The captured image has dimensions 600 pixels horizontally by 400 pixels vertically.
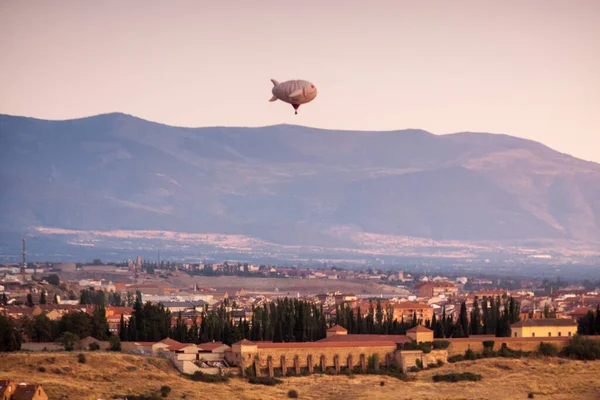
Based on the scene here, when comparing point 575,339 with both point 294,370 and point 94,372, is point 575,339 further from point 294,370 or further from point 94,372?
point 94,372

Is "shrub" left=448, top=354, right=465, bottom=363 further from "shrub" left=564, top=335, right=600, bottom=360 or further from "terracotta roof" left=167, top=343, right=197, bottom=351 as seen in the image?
"terracotta roof" left=167, top=343, right=197, bottom=351

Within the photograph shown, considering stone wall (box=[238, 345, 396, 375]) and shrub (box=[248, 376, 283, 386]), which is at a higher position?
stone wall (box=[238, 345, 396, 375])

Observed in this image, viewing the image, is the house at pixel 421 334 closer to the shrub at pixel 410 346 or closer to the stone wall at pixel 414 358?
the shrub at pixel 410 346

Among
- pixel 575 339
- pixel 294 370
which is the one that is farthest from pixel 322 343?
pixel 575 339

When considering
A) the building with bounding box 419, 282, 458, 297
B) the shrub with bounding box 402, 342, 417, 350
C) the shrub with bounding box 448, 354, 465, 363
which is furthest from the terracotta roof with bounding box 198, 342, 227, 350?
the building with bounding box 419, 282, 458, 297

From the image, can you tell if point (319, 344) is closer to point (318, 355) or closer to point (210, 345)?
point (318, 355)

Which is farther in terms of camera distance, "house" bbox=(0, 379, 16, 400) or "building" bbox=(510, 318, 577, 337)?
"building" bbox=(510, 318, 577, 337)
